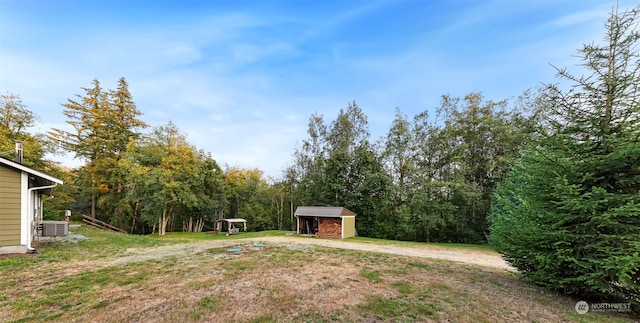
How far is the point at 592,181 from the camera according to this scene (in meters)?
4.36

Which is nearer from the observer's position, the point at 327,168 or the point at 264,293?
the point at 264,293

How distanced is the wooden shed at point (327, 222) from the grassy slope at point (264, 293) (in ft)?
29.1

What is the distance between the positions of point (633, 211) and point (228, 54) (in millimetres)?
13485

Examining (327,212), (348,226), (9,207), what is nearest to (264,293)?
(9,207)

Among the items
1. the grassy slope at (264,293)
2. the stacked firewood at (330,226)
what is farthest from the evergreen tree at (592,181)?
the stacked firewood at (330,226)

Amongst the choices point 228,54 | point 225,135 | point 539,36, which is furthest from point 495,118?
point 225,135

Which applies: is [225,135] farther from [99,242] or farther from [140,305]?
[140,305]

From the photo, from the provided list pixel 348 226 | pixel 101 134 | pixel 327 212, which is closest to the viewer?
pixel 327 212

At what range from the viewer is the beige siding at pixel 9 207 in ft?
21.5

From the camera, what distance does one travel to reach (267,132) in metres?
20.1

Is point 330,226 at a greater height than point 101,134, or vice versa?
point 101,134

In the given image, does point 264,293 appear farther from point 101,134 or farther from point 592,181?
point 101,134

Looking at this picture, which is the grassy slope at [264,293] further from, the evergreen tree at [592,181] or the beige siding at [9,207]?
the beige siding at [9,207]

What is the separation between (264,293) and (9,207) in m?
8.32
